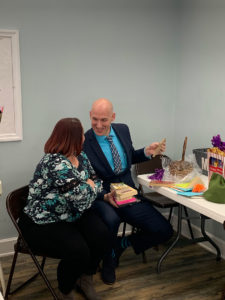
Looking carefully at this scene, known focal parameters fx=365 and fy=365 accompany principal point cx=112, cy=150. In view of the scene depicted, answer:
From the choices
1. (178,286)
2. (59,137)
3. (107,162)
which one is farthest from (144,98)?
(178,286)

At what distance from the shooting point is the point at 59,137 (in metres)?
2.38

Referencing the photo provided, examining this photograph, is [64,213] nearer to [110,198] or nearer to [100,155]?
[110,198]

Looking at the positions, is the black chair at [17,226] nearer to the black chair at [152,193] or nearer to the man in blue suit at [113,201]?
the man in blue suit at [113,201]

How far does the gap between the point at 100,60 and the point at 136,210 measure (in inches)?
56.6

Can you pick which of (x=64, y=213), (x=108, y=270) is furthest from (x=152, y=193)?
(x=64, y=213)

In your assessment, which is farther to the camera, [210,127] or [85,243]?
[210,127]

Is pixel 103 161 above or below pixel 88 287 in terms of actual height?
above

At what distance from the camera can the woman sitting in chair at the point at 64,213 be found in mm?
2271

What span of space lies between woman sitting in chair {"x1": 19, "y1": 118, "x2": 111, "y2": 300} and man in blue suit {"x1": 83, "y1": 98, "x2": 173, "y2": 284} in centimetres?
31

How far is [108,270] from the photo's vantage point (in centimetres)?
283

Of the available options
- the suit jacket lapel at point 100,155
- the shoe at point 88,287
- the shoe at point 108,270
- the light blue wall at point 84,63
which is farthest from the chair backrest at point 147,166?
the shoe at point 88,287

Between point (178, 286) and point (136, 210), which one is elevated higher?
point (136, 210)

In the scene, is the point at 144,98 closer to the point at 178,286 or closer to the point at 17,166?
the point at 17,166

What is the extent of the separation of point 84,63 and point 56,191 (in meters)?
1.47
